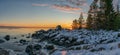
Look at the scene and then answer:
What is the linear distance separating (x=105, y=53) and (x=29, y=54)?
478 inches

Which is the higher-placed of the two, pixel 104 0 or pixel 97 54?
pixel 104 0

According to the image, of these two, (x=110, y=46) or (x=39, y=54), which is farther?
(x=39, y=54)

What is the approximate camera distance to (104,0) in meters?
71.1

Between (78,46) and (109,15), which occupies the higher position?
(109,15)

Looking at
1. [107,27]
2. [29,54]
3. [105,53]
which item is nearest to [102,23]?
[107,27]

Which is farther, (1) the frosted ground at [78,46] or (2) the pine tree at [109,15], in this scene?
(2) the pine tree at [109,15]

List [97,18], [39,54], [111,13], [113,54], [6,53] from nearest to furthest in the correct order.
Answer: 1. [113,54]
2. [6,53]
3. [39,54]
4. [111,13]
5. [97,18]

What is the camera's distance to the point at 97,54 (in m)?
24.9

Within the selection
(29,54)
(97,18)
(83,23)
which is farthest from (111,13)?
(83,23)

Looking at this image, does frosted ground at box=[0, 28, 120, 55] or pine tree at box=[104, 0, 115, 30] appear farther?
pine tree at box=[104, 0, 115, 30]

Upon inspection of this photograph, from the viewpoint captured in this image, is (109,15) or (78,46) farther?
(109,15)

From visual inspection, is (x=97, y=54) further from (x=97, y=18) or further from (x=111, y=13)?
(x=97, y=18)

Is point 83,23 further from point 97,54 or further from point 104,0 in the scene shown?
point 97,54

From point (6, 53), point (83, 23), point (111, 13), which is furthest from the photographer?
point (83, 23)
